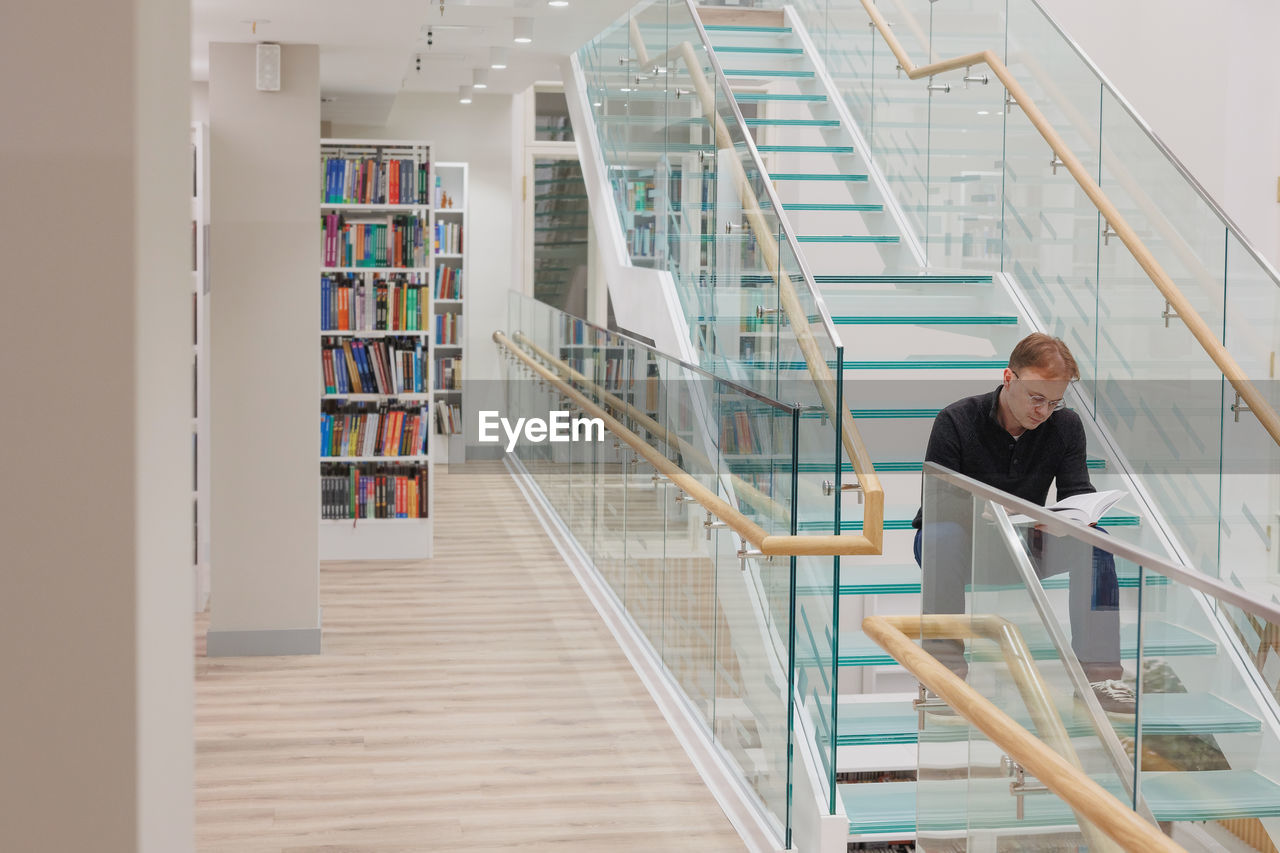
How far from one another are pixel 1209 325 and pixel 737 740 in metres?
2.24

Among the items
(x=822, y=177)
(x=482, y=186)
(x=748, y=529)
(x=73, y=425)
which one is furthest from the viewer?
(x=482, y=186)

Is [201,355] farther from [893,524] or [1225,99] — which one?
[1225,99]

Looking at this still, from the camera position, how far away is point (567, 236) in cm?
1271

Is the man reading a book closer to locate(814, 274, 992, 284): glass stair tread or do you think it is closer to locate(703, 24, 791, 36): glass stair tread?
locate(814, 274, 992, 284): glass stair tread

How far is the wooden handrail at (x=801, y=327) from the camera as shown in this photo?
12.4ft

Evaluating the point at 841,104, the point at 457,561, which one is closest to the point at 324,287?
the point at 457,561

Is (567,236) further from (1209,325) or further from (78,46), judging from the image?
(78,46)

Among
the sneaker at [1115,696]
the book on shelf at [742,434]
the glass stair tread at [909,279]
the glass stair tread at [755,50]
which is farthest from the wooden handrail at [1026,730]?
the glass stair tread at [755,50]

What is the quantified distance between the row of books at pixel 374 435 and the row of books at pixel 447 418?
12.6 ft

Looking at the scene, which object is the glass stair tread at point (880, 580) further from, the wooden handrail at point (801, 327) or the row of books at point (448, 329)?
the row of books at point (448, 329)

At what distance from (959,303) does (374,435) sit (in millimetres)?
3676

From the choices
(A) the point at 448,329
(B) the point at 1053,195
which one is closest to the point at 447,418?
(A) the point at 448,329

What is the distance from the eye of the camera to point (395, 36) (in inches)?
235

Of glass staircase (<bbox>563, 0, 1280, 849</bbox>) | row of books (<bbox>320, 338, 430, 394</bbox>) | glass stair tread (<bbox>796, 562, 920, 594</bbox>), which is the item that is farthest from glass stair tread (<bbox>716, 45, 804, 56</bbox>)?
glass stair tread (<bbox>796, 562, 920, 594</bbox>)
